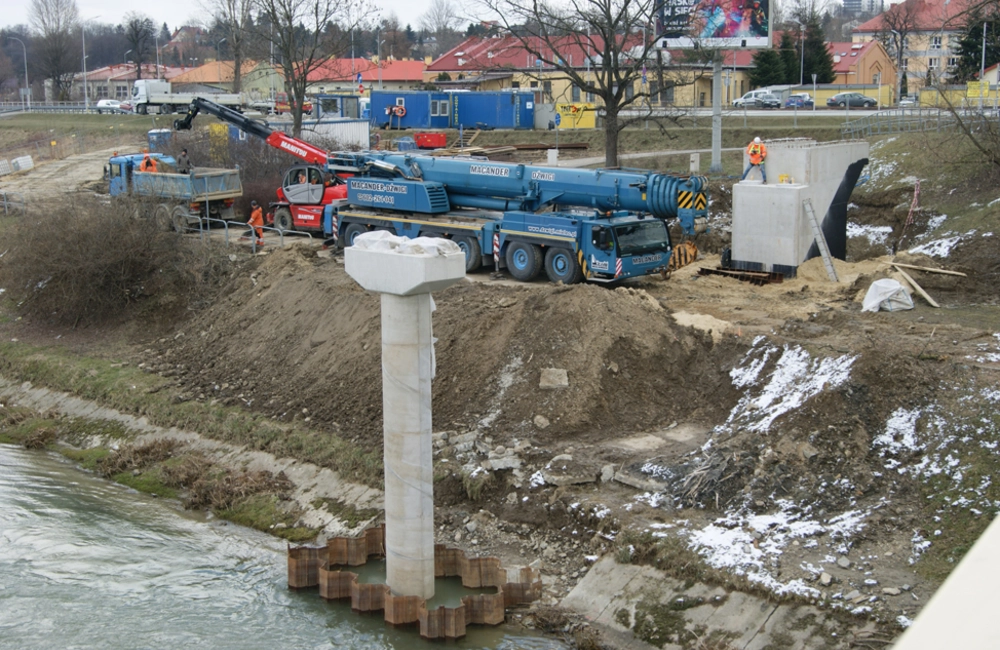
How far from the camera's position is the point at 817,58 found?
227 feet

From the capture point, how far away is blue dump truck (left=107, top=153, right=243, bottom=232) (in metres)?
29.5

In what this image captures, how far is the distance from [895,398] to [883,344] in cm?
185

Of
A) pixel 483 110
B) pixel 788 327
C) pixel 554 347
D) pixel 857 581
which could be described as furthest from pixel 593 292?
pixel 483 110

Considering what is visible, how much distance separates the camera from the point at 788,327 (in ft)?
59.6

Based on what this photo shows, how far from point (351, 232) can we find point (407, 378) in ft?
45.4

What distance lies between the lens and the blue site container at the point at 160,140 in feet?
136

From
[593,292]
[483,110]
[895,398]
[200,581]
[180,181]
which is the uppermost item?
[483,110]

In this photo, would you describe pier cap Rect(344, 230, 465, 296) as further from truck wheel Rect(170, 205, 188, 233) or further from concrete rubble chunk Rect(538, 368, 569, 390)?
truck wheel Rect(170, 205, 188, 233)

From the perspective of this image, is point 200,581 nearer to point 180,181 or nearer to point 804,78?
point 180,181

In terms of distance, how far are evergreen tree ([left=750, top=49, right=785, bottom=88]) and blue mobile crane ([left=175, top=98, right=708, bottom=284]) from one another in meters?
45.8

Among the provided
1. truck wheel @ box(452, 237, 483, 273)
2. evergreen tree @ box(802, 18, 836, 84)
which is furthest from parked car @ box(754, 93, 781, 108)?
truck wheel @ box(452, 237, 483, 273)

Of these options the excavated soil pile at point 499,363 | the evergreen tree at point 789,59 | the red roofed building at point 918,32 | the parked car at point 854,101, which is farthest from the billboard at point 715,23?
the evergreen tree at point 789,59

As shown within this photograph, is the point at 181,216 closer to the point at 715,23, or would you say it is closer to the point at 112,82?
the point at 715,23

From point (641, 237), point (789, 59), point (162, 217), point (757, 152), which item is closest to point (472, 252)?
point (641, 237)
